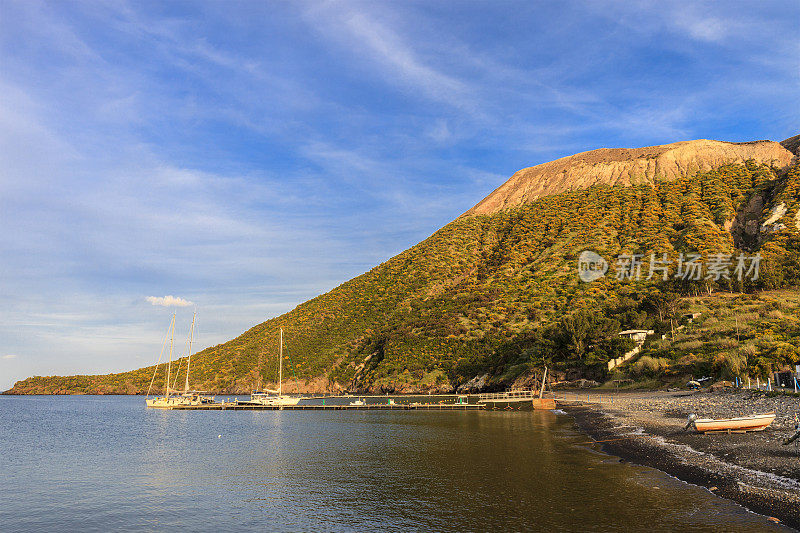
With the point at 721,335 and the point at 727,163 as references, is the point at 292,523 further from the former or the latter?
the point at 727,163

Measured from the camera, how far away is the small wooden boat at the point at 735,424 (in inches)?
1069

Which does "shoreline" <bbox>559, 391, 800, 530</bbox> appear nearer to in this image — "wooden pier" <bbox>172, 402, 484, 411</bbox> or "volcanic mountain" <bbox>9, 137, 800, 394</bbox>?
"volcanic mountain" <bbox>9, 137, 800, 394</bbox>

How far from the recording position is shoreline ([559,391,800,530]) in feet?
56.1

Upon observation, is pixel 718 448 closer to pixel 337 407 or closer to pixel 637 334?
pixel 637 334

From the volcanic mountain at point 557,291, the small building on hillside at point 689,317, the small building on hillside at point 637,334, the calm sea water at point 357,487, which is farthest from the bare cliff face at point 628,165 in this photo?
the calm sea water at point 357,487

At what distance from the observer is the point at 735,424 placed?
27766 millimetres

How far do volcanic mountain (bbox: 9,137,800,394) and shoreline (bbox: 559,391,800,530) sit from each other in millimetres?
16487

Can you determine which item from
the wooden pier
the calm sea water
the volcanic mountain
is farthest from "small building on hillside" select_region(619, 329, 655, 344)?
the calm sea water

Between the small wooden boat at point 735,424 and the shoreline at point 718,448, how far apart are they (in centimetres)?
45

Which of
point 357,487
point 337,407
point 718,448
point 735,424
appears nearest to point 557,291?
point 337,407

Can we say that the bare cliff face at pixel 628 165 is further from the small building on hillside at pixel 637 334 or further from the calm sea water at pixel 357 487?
the calm sea water at pixel 357 487

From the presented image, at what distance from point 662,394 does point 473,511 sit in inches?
1760

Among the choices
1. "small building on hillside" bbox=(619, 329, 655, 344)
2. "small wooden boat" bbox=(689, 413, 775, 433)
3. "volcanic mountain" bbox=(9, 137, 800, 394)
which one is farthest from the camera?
"volcanic mountain" bbox=(9, 137, 800, 394)

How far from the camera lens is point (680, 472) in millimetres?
21719
